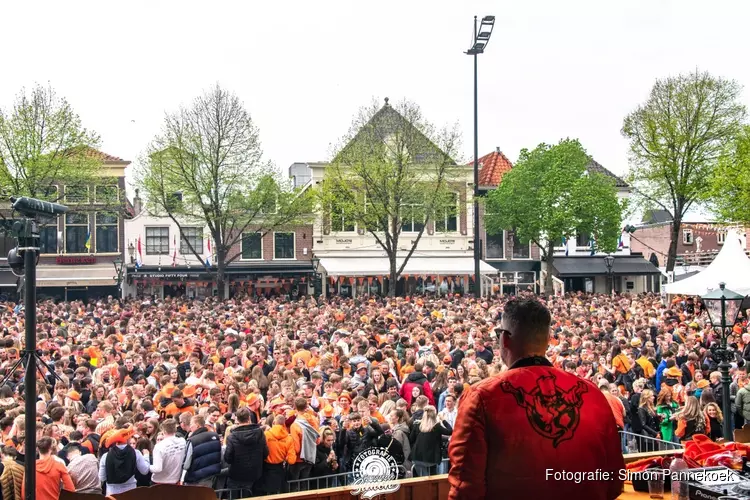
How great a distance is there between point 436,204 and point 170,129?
12.9 meters

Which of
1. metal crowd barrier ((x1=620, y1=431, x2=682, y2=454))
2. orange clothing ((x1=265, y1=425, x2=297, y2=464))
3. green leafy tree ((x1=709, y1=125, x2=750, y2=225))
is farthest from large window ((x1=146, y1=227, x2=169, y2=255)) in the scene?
metal crowd barrier ((x1=620, y1=431, x2=682, y2=454))

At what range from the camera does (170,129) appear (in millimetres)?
33938

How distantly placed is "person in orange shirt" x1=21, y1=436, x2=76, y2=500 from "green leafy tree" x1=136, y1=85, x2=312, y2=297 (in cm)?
2745

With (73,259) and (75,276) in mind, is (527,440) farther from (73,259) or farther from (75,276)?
(73,259)

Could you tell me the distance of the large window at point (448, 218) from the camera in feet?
118

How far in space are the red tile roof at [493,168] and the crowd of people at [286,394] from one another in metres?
24.5

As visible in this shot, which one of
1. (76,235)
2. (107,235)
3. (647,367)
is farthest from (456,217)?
(647,367)

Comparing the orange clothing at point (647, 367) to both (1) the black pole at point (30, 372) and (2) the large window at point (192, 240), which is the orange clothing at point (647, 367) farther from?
(2) the large window at point (192, 240)

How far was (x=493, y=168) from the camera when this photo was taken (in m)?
43.4

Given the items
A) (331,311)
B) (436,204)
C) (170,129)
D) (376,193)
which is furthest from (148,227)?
(331,311)

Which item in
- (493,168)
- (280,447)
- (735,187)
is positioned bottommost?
(280,447)

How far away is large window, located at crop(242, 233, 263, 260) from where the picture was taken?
38.5 m
